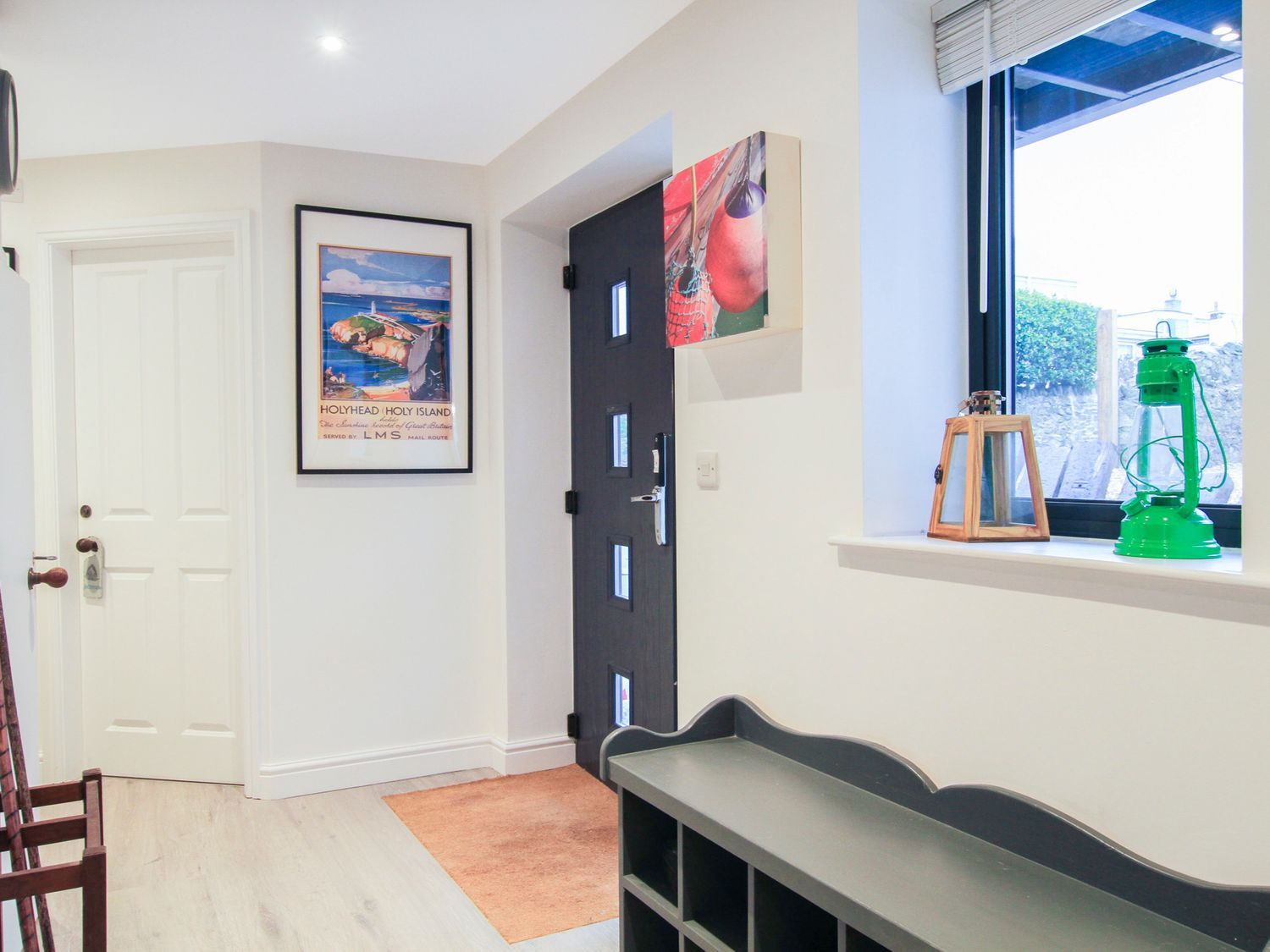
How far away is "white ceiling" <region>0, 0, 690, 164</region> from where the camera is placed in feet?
7.71

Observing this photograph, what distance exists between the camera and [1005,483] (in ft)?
5.42

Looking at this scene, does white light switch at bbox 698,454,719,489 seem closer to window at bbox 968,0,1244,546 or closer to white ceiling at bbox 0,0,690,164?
window at bbox 968,0,1244,546

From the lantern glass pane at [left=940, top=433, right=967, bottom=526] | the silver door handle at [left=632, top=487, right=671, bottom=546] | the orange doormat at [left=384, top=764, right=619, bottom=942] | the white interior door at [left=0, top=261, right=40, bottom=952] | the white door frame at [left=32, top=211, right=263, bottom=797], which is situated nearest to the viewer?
the lantern glass pane at [left=940, top=433, right=967, bottom=526]

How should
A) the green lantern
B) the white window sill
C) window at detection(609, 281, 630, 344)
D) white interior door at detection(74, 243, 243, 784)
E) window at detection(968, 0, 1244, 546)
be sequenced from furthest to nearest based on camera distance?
1. white interior door at detection(74, 243, 243, 784)
2. window at detection(609, 281, 630, 344)
3. window at detection(968, 0, 1244, 546)
4. the green lantern
5. the white window sill

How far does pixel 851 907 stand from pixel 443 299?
2738 mm

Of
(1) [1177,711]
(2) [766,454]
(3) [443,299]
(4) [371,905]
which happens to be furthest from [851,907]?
(3) [443,299]

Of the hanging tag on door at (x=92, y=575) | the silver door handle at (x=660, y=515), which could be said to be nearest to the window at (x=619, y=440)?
the silver door handle at (x=660, y=515)

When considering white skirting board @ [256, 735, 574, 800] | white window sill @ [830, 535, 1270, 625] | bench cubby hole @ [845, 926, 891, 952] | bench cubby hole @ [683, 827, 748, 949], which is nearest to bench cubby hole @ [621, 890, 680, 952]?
bench cubby hole @ [683, 827, 748, 949]

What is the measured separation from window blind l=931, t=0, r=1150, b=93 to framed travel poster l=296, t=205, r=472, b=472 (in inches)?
82.7

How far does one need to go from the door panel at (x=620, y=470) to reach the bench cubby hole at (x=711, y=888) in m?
1.10

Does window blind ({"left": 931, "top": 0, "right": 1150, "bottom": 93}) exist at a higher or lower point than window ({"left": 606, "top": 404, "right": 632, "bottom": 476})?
higher

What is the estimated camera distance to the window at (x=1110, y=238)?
1497 millimetres

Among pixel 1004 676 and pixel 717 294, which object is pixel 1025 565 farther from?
pixel 717 294

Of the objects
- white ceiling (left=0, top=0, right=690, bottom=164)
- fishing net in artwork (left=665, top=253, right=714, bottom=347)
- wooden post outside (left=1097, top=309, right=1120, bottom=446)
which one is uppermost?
white ceiling (left=0, top=0, right=690, bottom=164)
